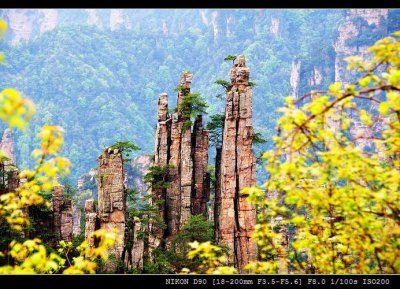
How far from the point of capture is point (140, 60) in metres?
105

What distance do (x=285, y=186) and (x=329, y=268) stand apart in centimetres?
128

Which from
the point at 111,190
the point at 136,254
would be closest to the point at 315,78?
the point at 111,190

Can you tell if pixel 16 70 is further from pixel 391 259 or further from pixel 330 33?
pixel 391 259

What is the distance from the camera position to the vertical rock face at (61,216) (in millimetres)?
24836

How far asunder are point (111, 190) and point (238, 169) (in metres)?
5.36

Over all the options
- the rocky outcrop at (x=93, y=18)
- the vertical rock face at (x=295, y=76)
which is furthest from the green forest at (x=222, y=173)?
the rocky outcrop at (x=93, y=18)

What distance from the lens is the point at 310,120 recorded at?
5531mm

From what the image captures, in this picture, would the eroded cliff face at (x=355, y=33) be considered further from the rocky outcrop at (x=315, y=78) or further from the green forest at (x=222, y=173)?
the rocky outcrop at (x=315, y=78)

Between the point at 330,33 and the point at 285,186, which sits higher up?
the point at 330,33

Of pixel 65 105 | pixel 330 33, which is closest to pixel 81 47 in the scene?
pixel 65 105

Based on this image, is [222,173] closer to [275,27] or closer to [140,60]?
[275,27]

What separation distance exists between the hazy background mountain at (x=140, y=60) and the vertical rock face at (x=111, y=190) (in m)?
48.5

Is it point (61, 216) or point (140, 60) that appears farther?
point (140, 60)
